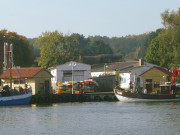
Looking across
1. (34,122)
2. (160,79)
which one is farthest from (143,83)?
(34,122)

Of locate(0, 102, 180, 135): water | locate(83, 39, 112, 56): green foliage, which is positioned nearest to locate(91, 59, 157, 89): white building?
locate(0, 102, 180, 135): water

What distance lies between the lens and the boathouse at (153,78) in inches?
3447

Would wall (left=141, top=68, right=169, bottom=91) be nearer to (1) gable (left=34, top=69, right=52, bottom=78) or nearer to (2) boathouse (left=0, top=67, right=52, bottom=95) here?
(2) boathouse (left=0, top=67, right=52, bottom=95)

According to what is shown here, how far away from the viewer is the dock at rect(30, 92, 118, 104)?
74.3 m

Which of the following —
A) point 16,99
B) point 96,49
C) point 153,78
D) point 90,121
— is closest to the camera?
point 90,121

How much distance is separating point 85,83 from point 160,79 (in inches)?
534

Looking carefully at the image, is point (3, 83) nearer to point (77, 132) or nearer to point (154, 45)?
point (77, 132)

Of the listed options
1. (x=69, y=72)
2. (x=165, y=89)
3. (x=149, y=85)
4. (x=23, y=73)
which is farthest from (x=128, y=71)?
(x=23, y=73)

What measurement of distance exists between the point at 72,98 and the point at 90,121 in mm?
27297

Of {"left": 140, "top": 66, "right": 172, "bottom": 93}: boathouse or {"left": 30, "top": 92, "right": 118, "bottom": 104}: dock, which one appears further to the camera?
{"left": 140, "top": 66, "right": 172, "bottom": 93}: boathouse

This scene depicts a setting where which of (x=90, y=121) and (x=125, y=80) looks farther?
(x=125, y=80)

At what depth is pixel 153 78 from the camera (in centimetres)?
8769

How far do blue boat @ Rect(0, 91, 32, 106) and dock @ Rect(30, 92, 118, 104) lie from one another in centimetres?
189

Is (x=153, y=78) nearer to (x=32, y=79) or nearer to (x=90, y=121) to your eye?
(x=32, y=79)
